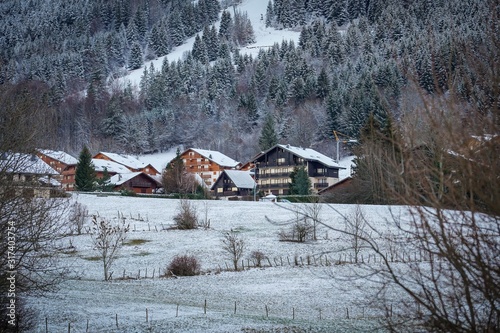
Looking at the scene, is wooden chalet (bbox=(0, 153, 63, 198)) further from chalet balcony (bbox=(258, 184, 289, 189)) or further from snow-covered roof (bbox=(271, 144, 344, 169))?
chalet balcony (bbox=(258, 184, 289, 189))

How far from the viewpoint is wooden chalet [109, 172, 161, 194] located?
105 metres

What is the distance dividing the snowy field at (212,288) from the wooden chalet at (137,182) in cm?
4411

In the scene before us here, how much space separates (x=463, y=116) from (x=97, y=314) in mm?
21600

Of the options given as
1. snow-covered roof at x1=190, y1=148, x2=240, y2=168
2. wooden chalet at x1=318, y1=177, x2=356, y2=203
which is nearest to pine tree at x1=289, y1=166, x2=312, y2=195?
wooden chalet at x1=318, y1=177, x2=356, y2=203

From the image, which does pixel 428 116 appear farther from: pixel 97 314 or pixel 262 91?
pixel 262 91

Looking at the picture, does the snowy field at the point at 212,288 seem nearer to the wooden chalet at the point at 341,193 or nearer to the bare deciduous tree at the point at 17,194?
the bare deciduous tree at the point at 17,194

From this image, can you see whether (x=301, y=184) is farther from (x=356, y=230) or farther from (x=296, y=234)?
(x=356, y=230)

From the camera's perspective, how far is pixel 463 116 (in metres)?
4.90

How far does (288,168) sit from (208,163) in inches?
1376

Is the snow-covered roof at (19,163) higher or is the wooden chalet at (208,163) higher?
the wooden chalet at (208,163)

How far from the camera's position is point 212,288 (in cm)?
3272

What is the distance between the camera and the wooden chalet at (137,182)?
4141 inches

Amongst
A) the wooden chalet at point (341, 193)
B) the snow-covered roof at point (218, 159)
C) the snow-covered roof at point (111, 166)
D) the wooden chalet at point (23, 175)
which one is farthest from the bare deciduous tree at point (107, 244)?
the snow-covered roof at point (218, 159)

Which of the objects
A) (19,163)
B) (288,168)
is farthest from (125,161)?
(19,163)
